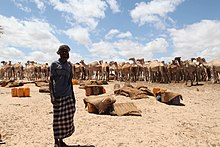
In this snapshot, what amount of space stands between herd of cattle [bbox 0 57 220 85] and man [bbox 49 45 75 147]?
19079mm

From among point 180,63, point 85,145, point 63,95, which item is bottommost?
point 85,145

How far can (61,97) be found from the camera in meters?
4.95

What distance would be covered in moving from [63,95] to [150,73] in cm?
2295

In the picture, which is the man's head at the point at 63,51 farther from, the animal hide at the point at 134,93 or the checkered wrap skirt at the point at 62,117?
the animal hide at the point at 134,93

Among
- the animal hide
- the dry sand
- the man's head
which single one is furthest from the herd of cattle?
the man's head

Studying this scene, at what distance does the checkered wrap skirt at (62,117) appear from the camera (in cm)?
→ 484

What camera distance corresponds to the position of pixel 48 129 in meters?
6.64

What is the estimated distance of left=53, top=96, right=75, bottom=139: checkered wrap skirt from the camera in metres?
4.84

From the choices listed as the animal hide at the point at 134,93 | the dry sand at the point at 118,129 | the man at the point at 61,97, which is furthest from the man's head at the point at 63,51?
the animal hide at the point at 134,93

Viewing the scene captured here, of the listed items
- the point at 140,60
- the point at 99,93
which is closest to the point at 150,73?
the point at 140,60

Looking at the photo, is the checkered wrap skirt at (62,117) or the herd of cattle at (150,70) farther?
the herd of cattle at (150,70)

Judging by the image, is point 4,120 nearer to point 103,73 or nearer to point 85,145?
point 85,145

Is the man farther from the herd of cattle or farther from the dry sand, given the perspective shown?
the herd of cattle

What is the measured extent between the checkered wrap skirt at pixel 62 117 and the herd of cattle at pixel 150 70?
1912cm
